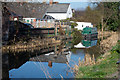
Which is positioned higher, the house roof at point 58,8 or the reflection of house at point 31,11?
the house roof at point 58,8

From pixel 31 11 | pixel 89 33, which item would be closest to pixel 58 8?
pixel 31 11

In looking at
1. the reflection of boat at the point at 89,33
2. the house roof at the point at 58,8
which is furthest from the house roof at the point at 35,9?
the reflection of boat at the point at 89,33

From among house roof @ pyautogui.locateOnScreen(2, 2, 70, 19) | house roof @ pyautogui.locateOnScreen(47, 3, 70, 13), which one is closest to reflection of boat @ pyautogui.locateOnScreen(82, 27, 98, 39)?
house roof @ pyautogui.locateOnScreen(2, 2, 70, 19)

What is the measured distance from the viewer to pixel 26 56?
65.8 feet

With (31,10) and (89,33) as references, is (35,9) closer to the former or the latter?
(31,10)

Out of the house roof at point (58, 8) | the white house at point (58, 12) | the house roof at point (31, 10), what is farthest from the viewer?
the house roof at point (58, 8)

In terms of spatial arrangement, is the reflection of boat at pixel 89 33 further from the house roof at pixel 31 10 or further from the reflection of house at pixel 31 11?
the house roof at pixel 31 10

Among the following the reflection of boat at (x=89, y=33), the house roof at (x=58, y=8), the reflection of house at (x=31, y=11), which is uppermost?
the house roof at (x=58, y=8)

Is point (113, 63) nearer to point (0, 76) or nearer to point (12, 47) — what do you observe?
point (0, 76)

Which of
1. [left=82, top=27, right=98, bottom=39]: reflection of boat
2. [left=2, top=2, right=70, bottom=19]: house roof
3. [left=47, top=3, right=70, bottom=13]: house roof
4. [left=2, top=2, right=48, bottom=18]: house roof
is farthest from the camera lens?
[left=47, top=3, right=70, bottom=13]: house roof

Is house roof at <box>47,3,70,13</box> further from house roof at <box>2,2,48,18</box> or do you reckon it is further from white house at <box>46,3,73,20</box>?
house roof at <box>2,2,48,18</box>

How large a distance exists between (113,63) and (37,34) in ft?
80.4

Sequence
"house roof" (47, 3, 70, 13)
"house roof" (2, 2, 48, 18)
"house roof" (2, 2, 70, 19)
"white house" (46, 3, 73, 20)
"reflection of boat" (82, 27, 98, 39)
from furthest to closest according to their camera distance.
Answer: "house roof" (47, 3, 70, 13) < "white house" (46, 3, 73, 20) < "house roof" (2, 2, 48, 18) < "house roof" (2, 2, 70, 19) < "reflection of boat" (82, 27, 98, 39)

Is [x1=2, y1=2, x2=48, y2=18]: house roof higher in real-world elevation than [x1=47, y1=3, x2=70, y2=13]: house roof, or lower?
lower
